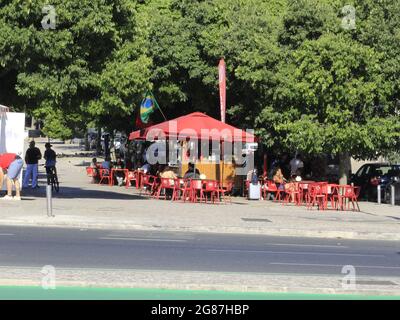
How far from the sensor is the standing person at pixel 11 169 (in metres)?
22.8

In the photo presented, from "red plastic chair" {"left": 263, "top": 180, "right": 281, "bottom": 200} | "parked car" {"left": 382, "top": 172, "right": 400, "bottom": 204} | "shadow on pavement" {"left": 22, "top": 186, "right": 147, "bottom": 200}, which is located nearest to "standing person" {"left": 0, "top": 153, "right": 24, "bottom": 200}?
"shadow on pavement" {"left": 22, "top": 186, "right": 147, "bottom": 200}

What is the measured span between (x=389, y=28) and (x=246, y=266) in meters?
17.3

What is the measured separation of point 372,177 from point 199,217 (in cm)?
1353

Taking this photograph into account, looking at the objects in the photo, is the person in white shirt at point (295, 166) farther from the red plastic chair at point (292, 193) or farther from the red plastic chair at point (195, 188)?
the red plastic chair at point (195, 188)

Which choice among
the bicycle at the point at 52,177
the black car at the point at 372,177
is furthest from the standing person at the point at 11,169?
the black car at the point at 372,177

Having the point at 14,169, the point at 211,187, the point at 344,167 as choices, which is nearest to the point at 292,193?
the point at 344,167

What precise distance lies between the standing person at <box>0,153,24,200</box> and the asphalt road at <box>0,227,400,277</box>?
5712mm

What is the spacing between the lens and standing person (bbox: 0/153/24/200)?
2281 centimetres

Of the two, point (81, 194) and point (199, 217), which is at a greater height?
point (81, 194)

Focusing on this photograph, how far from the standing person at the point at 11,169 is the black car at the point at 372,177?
14.7 m

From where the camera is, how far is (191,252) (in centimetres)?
1438

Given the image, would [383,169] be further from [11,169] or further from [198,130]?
[11,169]

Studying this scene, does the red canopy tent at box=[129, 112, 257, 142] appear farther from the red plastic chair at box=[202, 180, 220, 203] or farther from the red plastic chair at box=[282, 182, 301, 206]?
the red plastic chair at box=[282, 182, 301, 206]
